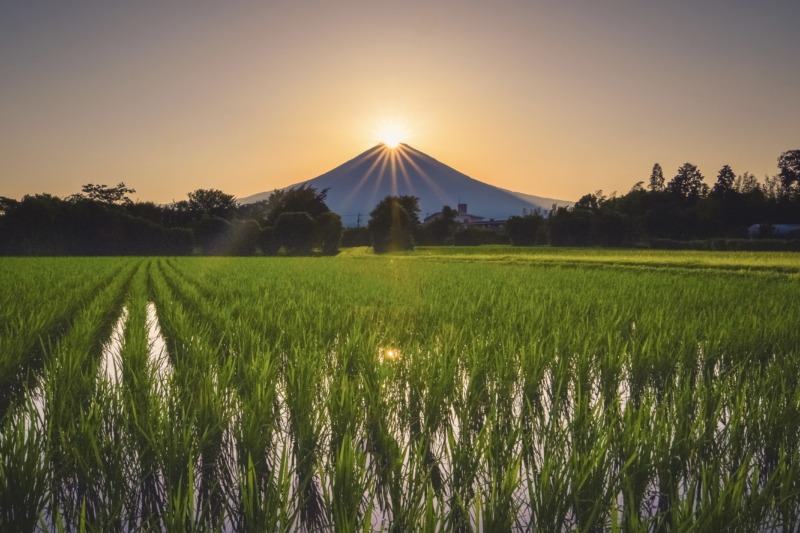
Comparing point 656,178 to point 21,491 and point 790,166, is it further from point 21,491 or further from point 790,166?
point 21,491

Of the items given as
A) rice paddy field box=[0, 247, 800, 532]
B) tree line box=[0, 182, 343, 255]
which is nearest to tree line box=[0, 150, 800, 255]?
tree line box=[0, 182, 343, 255]

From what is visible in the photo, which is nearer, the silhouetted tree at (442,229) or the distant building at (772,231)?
the distant building at (772,231)

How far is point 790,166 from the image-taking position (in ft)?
190

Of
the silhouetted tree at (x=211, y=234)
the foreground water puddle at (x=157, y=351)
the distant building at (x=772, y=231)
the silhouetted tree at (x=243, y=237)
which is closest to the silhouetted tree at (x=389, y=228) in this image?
the silhouetted tree at (x=243, y=237)

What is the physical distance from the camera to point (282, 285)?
10.5m

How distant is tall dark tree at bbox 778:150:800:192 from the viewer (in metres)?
57.4

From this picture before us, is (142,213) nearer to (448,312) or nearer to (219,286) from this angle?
(219,286)

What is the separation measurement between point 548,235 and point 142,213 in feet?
110

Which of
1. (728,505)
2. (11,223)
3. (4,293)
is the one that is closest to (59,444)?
(728,505)

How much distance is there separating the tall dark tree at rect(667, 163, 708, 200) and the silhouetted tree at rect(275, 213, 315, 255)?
133ft

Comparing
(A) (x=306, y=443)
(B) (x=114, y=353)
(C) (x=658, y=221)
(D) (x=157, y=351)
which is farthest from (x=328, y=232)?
(A) (x=306, y=443)

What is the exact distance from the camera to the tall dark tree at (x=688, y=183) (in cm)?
5931

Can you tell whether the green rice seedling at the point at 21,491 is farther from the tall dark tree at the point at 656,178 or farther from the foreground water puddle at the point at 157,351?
the tall dark tree at the point at 656,178

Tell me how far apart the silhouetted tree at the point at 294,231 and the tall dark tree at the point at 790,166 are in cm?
5086
